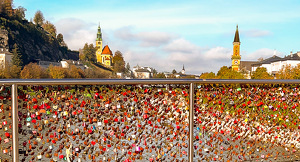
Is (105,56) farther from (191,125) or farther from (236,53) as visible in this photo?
(191,125)

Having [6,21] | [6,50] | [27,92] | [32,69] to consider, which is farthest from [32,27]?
[27,92]

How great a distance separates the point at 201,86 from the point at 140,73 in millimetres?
143527

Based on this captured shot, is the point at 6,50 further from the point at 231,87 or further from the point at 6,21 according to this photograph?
the point at 231,87

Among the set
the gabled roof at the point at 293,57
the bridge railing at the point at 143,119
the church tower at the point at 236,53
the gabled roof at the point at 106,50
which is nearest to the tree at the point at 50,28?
the gabled roof at the point at 106,50

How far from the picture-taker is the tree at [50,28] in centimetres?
11731

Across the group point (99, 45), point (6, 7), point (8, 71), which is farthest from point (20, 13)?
point (99, 45)

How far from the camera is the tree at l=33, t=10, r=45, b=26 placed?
370 ft

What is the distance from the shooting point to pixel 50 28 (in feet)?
389

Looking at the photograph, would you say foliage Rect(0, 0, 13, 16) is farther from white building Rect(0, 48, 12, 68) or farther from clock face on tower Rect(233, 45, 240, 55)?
clock face on tower Rect(233, 45, 240, 55)

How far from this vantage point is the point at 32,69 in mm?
72938

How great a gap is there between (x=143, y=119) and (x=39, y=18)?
4803 inches

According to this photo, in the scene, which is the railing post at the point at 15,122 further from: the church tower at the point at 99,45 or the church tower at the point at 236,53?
the church tower at the point at 99,45

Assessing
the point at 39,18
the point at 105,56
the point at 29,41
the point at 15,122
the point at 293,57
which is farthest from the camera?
the point at 105,56

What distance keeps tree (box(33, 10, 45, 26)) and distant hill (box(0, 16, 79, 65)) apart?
9.77 meters
